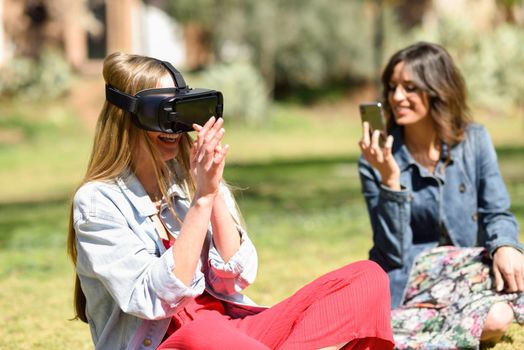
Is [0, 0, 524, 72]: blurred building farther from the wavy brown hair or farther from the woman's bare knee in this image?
the woman's bare knee

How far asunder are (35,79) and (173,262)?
77.6 feet

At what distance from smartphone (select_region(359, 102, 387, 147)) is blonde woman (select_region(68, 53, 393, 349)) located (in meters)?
1.17

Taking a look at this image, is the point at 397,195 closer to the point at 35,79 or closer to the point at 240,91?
the point at 240,91

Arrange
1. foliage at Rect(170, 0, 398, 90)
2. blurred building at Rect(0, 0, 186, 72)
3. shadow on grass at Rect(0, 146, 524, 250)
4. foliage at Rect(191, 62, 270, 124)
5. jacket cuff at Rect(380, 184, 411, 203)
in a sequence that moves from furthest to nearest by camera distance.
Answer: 1. foliage at Rect(170, 0, 398, 90)
2. blurred building at Rect(0, 0, 186, 72)
3. foliage at Rect(191, 62, 270, 124)
4. shadow on grass at Rect(0, 146, 524, 250)
5. jacket cuff at Rect(380, 184, 411, 203)

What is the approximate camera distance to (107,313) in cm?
305

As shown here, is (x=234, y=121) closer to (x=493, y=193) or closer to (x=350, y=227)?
(x=350, y=227)

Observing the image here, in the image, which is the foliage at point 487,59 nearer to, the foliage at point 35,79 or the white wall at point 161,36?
the white wall at point 161,36

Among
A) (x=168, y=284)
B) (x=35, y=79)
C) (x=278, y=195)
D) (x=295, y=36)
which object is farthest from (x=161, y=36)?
(x=168, y=284)

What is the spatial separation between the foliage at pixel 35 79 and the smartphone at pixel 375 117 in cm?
2202

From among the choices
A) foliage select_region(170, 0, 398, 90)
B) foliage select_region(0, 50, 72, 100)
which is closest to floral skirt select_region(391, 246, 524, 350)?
foliage select_region(0, 50, 72, 100)

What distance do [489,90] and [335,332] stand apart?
25737mm

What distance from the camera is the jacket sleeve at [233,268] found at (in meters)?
3.13

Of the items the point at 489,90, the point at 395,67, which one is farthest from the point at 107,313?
the point at 489,90

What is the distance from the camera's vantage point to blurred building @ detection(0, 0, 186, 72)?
28062 millimetres
